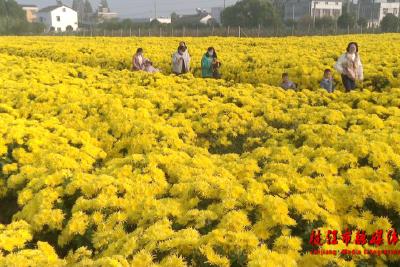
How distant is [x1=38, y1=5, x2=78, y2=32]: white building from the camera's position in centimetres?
13662

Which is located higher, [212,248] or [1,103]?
[1,103]

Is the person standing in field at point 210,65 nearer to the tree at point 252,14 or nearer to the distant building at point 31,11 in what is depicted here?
the tree at point 252,14

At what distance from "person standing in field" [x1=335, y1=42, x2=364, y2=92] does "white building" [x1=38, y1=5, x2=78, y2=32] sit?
131593 mm

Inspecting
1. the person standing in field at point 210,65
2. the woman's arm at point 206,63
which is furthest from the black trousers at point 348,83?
the woman's arm at point 206,63

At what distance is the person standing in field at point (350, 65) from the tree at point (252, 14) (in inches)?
2654

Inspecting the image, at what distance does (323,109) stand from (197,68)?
1096cm

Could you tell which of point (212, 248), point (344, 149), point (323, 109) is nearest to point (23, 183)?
point (212, 248)

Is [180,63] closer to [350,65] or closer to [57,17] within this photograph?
[350,65]

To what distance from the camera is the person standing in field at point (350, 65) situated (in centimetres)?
1476

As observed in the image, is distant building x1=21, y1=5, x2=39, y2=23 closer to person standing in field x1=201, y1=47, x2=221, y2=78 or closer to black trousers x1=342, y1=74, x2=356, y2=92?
person standing in field x1=201, y1=47, x2=221, y2=78

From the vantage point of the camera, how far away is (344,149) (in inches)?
351

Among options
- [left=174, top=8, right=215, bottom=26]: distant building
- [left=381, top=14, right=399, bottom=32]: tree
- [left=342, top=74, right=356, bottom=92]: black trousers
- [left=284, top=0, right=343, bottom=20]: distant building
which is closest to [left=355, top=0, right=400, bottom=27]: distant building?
[left=284, top=0, right=343, bottom=20]: distant building

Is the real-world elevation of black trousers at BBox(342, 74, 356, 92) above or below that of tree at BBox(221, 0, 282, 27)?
below

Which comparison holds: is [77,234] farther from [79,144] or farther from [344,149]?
[344,149]
